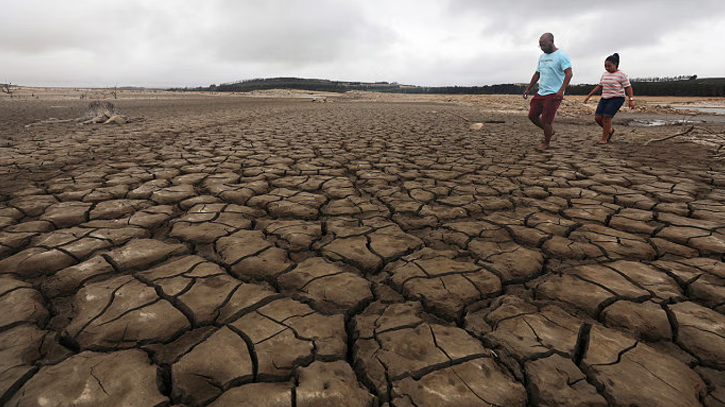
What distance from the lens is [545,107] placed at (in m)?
4.09

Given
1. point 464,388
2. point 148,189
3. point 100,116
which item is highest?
point 100,116

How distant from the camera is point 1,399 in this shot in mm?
793

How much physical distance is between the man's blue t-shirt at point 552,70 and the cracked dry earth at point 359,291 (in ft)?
5.78

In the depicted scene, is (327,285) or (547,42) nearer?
(327,285)

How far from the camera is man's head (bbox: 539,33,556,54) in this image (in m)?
3.83

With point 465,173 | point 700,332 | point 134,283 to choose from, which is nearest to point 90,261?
point 134,283

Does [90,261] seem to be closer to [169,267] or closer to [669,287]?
[169,267]

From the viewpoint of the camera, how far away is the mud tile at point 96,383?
2.64 ft

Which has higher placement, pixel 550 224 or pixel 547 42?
pixel 547 42

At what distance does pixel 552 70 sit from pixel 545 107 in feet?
1.51

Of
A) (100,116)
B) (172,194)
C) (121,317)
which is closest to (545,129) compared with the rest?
(172,194)

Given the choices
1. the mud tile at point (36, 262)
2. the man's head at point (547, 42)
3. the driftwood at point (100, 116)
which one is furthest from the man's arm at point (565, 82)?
the driftwood at point (100, 116)

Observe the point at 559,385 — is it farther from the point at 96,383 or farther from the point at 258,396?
the point at 96,383

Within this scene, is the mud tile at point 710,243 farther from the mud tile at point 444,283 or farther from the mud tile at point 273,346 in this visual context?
the mud tile at point 273,346
